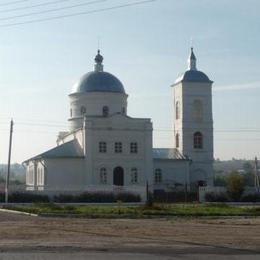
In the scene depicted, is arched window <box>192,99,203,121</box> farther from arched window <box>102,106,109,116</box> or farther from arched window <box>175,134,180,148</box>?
arched window <box>102,106,109,116</box>

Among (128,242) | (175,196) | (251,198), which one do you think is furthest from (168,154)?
(128,242)

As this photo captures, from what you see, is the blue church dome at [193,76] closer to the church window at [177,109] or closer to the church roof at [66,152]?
the church window at [177,109]

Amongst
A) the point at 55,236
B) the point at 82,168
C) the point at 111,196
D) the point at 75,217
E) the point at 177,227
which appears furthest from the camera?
the point at 82,168

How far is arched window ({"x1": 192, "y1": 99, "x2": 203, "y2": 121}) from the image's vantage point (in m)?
71.0

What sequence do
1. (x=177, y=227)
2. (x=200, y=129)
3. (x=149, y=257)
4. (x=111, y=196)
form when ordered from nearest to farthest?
(x=149, y=257) → (x=177, y=227) → (x=111, y=196) → (x=200, y=129)

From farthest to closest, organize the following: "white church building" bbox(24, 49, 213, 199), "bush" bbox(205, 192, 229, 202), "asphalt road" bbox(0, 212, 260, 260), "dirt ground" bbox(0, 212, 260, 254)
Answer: "white church building" bbox(24, 49, 213, 199) < "bush" bbox(205, 192, 229, 202) < "dirt ground" bbox(0, 212, 260, 254) < "asphalt road" bbox(0, 212, 260, 260)

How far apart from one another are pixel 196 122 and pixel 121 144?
9.88 m

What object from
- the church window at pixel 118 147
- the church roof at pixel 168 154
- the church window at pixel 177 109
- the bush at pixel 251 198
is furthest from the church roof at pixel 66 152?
the bush at pixel 251 198

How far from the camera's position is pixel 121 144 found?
215ft

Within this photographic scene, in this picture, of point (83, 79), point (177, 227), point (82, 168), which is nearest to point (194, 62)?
point (83, 79)

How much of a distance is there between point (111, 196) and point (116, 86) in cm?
1891

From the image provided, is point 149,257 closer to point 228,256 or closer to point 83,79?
point 228,256

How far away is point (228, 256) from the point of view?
15.7 metres

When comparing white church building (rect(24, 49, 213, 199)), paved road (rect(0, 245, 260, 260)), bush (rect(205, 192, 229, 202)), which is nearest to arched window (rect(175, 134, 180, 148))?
white church building (rect(24, 49, 213, 199))
